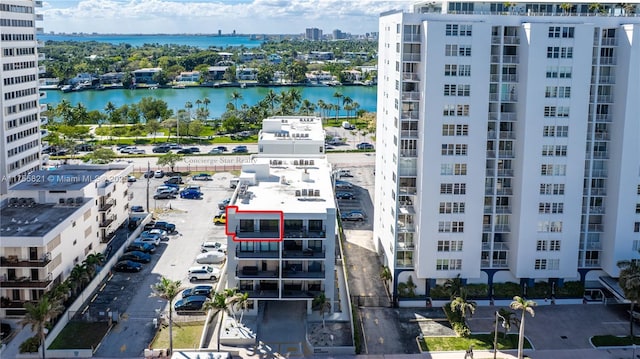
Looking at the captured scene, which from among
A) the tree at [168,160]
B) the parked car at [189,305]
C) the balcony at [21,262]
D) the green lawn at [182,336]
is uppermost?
the tree at [168,160]

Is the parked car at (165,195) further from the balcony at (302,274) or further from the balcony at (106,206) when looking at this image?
the balcony at (302,274)

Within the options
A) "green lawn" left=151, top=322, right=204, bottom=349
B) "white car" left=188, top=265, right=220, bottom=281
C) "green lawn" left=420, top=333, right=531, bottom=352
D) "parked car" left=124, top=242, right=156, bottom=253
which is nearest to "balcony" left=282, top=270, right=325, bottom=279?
"green lawn" left=151, top=322, right=204, bottom=349

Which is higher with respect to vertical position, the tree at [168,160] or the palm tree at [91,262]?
the tree at [168,160]

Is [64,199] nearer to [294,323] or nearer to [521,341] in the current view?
[294,323]

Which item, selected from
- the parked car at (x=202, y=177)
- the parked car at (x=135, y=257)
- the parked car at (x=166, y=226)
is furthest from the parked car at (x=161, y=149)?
the parked car at (x=135, y=257)

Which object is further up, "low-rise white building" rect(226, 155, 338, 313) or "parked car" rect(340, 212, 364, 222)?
"low-rise white building" rect(226, 155, 338, 313)

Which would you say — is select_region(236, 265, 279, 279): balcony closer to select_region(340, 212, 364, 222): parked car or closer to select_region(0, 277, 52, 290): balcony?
select_region(0, 277, 52, 290): balcony

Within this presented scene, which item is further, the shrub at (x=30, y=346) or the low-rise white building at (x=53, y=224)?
the low-rise white building at (x=53, y=224)
